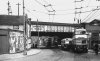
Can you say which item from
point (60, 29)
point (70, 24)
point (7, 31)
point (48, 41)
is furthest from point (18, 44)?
point (60, 29)

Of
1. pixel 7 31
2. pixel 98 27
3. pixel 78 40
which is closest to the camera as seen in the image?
pixel 7 31

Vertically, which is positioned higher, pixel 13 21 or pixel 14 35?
pixel 13 21

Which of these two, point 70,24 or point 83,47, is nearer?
point 83,47

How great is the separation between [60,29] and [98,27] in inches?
1284

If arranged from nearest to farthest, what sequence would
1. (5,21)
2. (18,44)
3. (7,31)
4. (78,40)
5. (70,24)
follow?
(7,31)
(78,40)
(18,44)
(5,21)
(70,24)

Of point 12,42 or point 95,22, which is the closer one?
point 12,42

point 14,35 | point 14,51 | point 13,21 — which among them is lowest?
point 14,51

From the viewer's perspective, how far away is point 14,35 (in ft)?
124

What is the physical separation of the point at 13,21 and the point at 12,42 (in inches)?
670

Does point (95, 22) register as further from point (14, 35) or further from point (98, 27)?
point (14, 35)

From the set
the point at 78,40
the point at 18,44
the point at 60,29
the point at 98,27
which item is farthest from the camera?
the point at 60,29

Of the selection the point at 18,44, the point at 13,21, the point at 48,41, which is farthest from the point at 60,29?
the point at 18,44

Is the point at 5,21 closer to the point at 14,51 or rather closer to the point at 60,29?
the point at 14,51

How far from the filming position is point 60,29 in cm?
10169
